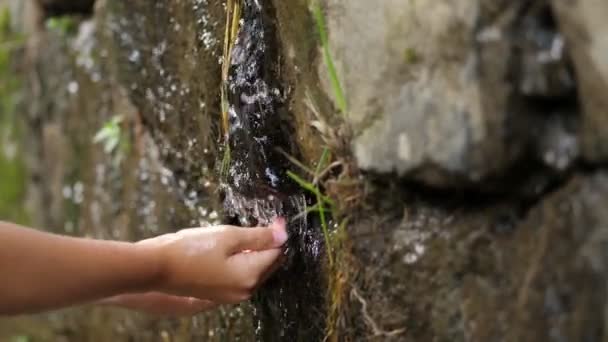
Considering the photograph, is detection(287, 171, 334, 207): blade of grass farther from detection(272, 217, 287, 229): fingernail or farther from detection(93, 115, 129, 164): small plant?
detection(93, 115, 129, 164): small plant

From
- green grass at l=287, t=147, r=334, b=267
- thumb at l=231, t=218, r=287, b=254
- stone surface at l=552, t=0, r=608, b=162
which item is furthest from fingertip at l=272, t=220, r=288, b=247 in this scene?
stone surface at l=552, t=0, r=608, b=162

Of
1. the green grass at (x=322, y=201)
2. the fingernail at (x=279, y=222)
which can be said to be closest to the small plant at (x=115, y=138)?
the fingernail at (x=279, y=222)

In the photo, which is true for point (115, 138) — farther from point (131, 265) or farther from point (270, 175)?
point (131, 265)

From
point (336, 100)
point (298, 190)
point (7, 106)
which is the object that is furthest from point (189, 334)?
point (7, 106)

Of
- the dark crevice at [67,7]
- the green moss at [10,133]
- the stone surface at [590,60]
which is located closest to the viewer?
the stone surface at [590,60]

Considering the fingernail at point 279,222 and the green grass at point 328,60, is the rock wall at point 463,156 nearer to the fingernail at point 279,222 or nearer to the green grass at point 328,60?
the green grass at point 328,60

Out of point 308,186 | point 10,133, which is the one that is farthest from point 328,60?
point 10,133
